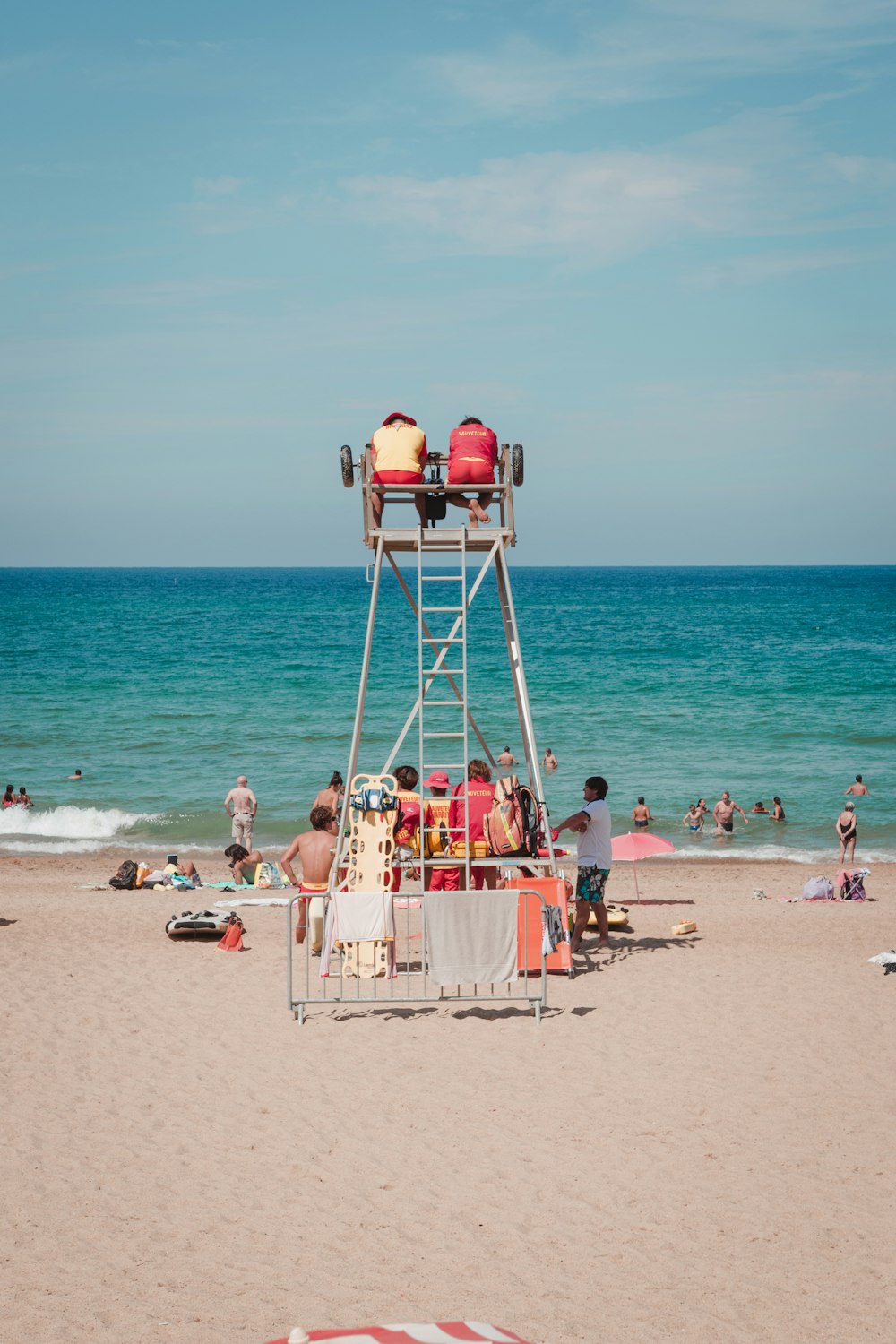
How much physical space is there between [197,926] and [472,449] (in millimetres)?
5939

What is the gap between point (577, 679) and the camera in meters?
51.2

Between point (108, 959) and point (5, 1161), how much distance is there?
5116mm

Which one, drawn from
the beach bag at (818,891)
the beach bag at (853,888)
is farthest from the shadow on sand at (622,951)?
the beach bag at (853,888)

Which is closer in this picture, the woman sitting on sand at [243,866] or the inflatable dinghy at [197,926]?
the inflatable dinghy at [197,926]

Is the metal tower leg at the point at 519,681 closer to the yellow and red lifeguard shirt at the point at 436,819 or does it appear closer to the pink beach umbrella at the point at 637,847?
the yellow and red lifeguard shirt at the point at 436,819

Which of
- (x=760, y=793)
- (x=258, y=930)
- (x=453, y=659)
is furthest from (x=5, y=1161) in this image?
(x=453, y=659)

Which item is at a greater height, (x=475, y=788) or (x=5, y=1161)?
(x=475, y=788)

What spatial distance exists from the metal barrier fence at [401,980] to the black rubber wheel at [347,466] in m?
3.99

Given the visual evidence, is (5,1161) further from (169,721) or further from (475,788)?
(169,721)

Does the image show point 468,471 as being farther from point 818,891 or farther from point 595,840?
point 818,891

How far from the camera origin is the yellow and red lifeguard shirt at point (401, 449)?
12.1 metres

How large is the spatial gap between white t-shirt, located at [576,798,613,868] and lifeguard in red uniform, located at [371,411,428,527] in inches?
140

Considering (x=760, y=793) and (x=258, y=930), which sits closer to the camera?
(x=258, y=930)

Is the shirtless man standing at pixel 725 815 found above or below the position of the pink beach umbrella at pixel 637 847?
below
